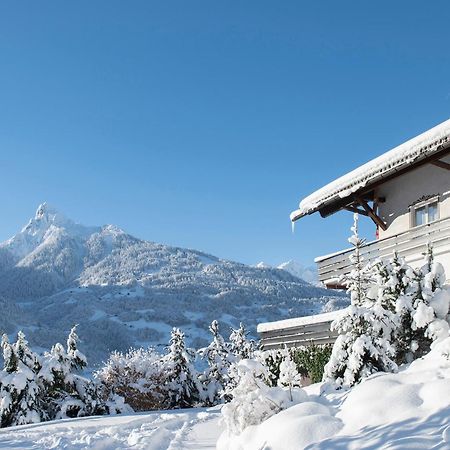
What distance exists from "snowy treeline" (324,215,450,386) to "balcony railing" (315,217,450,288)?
1072mm

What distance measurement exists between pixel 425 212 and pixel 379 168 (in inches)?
81.1

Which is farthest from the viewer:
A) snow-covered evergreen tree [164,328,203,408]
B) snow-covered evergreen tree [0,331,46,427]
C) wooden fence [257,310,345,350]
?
snow-covered evergreen tree [164,328,203,408]

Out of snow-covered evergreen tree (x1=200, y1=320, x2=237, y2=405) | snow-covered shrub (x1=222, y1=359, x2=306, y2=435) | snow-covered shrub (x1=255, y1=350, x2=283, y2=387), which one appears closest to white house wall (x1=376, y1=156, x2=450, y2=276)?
snow-covered shrub (x1=255, y1=350, x2=283, y2=387)

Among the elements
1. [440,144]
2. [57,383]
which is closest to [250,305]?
[57,383]

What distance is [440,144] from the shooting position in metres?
13.4

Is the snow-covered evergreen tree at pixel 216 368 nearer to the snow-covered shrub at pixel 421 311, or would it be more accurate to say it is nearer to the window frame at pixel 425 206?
the window frame at pixel 425 206

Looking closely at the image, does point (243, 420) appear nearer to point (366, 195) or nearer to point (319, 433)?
point (319, 433)

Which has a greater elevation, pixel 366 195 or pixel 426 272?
pixel 366 195

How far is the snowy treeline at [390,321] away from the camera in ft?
36.5

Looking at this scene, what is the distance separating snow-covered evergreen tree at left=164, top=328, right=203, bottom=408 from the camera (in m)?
30.2

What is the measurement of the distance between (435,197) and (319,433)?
1022 cm

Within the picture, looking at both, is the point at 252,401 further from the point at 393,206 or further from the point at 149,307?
the point at 149,307

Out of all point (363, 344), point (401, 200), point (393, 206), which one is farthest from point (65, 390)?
point (363, 344)

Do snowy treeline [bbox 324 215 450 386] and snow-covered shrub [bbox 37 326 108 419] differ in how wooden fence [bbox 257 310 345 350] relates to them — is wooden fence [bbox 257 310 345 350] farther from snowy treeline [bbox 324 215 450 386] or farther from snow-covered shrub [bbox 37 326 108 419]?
snow-covered shrub [bbox 37 326 108 419]
